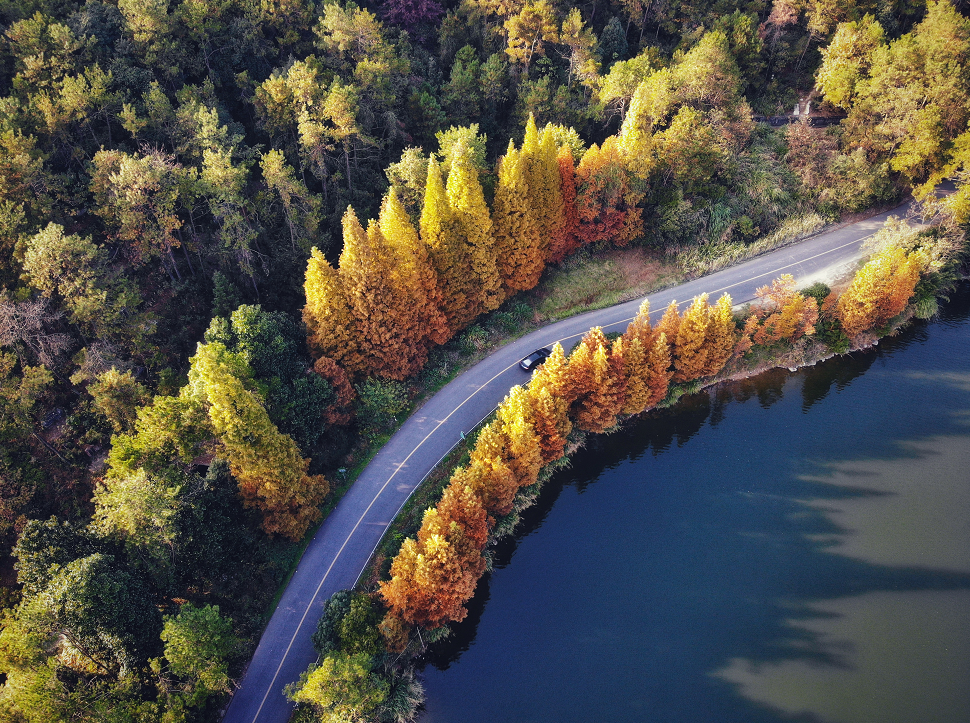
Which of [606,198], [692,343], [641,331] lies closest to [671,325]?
[692,343]

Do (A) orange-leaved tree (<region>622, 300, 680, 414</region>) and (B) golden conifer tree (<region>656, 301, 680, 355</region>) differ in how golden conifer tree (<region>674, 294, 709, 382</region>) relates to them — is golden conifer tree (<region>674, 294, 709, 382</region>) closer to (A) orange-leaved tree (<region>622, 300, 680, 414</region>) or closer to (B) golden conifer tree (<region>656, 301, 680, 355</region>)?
(B) golden conifer tree (<region>656, 301, 680, 355</region>)

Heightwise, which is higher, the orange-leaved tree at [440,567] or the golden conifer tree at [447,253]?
the golden conifer tree at [447,253]

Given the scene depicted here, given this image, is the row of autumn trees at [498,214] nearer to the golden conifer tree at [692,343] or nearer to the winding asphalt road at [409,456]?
the winding asphalt road at [409,456]

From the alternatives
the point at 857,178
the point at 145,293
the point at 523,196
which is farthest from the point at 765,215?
the point at 145,293

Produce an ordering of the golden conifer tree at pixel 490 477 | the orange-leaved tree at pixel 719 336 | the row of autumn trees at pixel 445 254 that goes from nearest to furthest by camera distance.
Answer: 1. the golden conifer tree at pixel 490 477
2. the row of autumn trees at pixel 445 254
3. the orange-leaved tree at pixel 719 336

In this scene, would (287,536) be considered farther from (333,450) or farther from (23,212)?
(23,212)

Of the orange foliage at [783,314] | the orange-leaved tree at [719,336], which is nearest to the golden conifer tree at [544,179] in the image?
the orange-leaved tree at [719,336]

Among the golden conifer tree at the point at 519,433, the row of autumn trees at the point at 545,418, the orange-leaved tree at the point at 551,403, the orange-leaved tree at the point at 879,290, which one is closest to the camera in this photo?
the row of autumn trees at the point at 545,418
